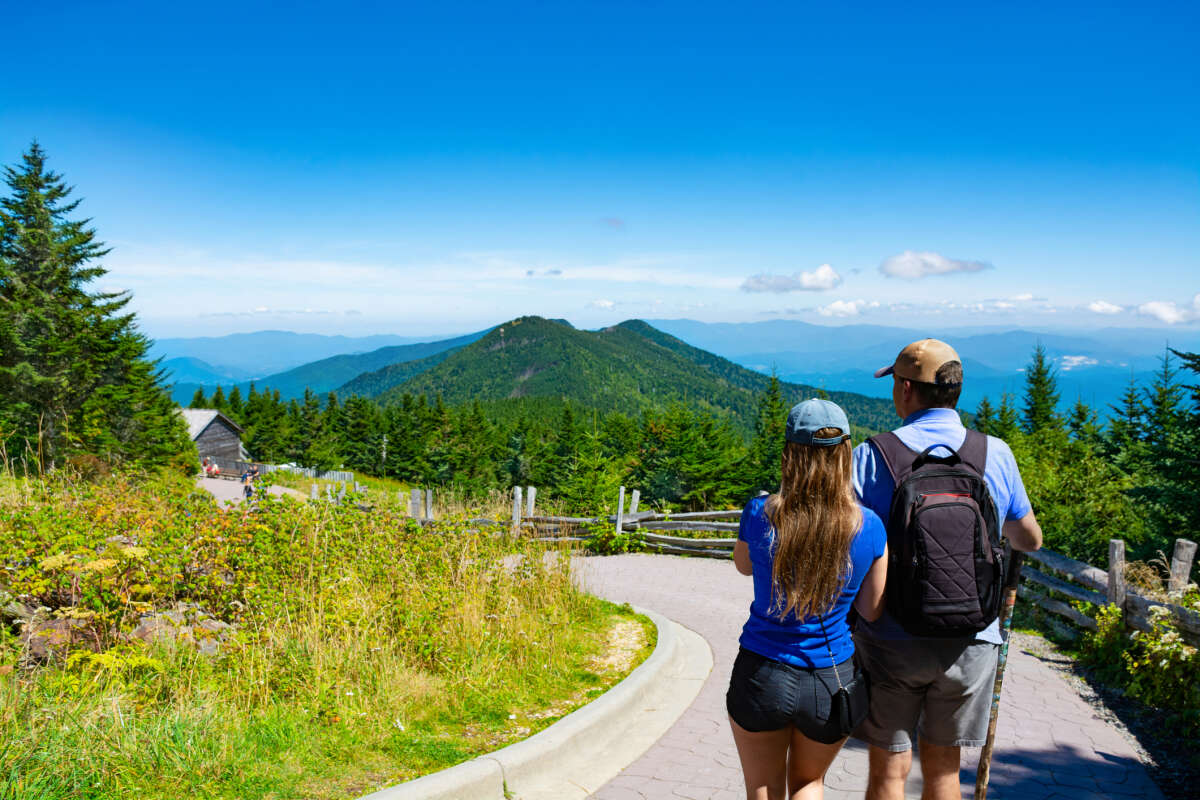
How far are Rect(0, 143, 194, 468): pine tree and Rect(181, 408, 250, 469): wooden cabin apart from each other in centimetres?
1842

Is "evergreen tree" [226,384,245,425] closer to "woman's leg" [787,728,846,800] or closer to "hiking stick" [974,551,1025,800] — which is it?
"woman's leg" [787,728,846,800]

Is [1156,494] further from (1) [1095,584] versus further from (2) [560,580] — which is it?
(2) [560,580]

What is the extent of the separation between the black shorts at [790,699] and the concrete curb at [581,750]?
63.0 inches

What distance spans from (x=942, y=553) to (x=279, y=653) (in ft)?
12.5

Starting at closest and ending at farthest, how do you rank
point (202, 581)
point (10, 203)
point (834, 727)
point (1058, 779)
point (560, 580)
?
point (834, 727)
point (1058, 779)
point (202, 581)
point (560, 580)
point (10, 203)

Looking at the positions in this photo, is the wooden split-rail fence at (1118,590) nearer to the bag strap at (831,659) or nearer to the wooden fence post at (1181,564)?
the wooden fence post at (1181,564)

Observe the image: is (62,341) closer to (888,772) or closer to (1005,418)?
(888,772)

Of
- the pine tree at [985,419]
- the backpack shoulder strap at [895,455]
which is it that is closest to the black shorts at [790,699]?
the backpack shoulder strap at [895,455]

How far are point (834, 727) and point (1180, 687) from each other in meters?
4.59

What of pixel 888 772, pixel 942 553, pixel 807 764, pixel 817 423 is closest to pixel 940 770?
pixel 888 772

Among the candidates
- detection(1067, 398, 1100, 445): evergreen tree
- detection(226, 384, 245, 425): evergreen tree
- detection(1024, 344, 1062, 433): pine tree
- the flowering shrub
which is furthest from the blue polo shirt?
detection(226, 384, 245, 425): evergreen tree

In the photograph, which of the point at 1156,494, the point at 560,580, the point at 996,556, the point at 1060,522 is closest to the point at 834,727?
the point at 996,556

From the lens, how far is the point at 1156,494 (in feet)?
45.3

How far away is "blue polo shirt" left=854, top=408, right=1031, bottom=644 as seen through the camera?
2.42 meters
